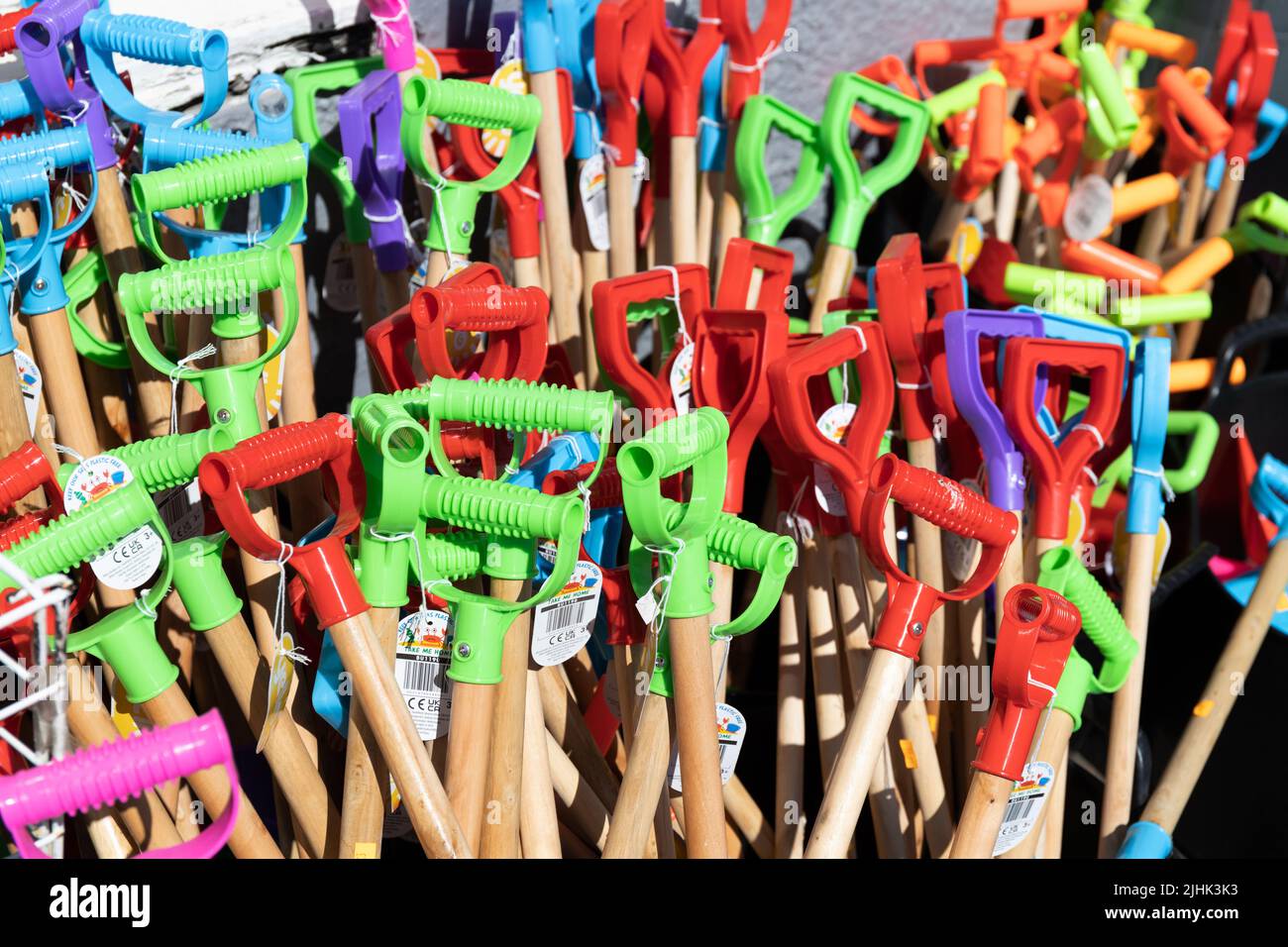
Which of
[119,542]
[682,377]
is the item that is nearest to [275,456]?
[119,542]

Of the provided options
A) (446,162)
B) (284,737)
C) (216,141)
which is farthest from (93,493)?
(446,162)

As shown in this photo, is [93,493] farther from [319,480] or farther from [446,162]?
[446,162]

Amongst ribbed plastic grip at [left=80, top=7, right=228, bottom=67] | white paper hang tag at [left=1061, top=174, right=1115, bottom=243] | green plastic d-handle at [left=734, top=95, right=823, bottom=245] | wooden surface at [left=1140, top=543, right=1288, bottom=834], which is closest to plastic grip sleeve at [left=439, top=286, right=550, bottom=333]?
ribbed plastic grip at [left=80, top=7, right=228, bottom=67]

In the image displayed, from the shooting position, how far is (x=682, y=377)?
157cm

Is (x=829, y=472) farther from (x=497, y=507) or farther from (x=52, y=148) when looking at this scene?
(x=52, y=148)

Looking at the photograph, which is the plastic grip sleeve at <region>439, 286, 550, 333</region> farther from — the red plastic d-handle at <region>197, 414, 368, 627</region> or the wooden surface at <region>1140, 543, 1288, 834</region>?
the wooden surface at <region>1140, 543, 1288, 834</region>

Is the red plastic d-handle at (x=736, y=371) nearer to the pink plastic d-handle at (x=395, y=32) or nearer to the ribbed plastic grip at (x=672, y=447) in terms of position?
the ribbed plastic grip at (x=672, y=447)

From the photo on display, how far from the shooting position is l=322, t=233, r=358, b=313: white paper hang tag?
1.93m

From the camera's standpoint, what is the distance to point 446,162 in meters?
1.92

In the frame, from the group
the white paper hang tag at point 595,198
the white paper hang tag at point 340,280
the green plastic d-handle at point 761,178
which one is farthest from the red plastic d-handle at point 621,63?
the white paper hang tag at point 340,280

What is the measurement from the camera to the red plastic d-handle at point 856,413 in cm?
139
